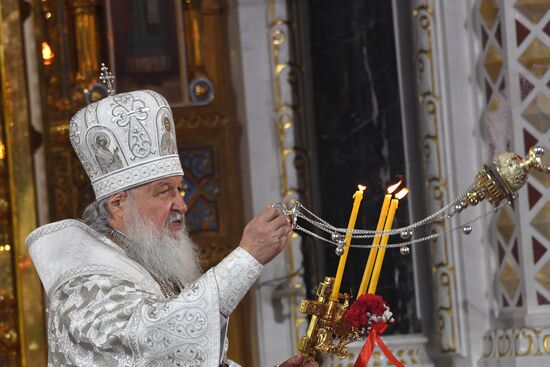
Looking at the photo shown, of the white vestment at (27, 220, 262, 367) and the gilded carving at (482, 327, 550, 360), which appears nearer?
the white vestment at (27, 220, 262, 367)

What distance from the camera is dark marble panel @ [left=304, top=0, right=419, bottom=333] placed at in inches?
297

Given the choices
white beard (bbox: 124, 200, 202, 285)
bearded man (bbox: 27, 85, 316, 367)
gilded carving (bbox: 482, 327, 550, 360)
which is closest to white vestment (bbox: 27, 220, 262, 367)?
bearded man (bbox: 27, 85, 316, 367)

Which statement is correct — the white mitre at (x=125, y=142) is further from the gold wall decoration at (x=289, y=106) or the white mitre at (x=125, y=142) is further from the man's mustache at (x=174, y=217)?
the gold wall decoration at (x=289, y=106)

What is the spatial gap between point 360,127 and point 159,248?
8.20 ft

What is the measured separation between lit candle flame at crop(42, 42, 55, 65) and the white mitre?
2.71 metres

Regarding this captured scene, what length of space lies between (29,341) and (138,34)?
64.8 inches

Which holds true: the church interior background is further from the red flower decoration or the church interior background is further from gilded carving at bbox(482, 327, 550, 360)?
the red flower decoration

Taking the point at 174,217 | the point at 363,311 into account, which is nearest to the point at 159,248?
the point at 174,217

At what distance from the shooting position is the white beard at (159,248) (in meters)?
5.25

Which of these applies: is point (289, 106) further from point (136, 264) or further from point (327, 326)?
point (327, 326)

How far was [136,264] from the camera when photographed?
17.0 feet

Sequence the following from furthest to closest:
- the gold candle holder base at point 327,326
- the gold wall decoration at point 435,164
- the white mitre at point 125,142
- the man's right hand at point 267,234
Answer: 1. the gold wall decoration at point 435,164
2. the white mitre at point 125,142
3. the gold candle holder base at point 327,326
4. the man's right hand at point 267,234

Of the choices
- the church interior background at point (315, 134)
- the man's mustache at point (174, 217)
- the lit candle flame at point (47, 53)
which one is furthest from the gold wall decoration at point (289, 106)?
the man's mustache at point (174, 217)

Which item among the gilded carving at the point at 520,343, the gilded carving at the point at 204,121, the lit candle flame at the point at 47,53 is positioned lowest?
the gilded carving at the point at 520,343
